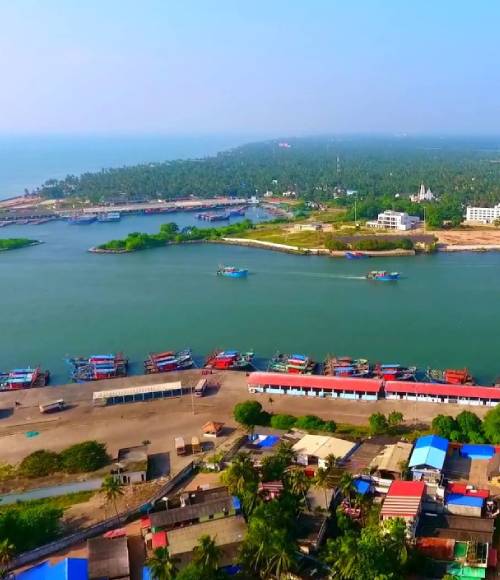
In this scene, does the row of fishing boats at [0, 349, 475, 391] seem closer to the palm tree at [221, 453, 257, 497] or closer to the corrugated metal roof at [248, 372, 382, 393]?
the corrugated metal roof at [248, 372, 382, 393]

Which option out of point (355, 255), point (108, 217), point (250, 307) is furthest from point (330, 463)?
point (108, 217)

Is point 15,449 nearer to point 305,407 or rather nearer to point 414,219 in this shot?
point 305,407

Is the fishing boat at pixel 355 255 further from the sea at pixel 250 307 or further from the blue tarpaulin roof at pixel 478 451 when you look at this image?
the blue tarpaulin roof at pixel 478 451

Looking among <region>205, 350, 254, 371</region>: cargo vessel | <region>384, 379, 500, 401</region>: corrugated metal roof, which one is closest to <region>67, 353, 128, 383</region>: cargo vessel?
<region>205, 350, 254, 371</region>: cargo vessel

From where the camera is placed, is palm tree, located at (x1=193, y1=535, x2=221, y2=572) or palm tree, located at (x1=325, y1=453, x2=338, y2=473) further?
palm tree, located at (x1=325, y1=453, x2=338, y2=473)

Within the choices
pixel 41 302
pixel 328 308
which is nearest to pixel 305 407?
pixel 328 308
